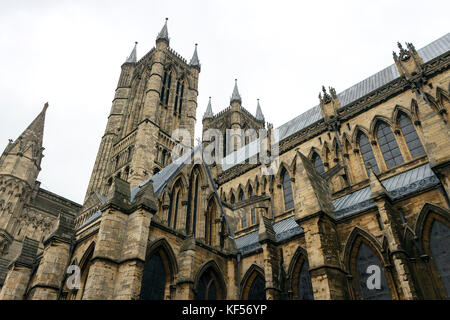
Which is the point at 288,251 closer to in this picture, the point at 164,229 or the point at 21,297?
the point at 164,229

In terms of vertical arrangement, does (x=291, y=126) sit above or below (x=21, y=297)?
above

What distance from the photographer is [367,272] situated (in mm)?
10805

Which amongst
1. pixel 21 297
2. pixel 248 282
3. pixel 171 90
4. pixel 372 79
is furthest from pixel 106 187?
pixel 372 79

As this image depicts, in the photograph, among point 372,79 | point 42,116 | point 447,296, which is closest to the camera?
point 447,296

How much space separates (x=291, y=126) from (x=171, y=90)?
20.6 metres

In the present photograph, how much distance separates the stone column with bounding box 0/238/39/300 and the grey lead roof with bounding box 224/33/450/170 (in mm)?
16604

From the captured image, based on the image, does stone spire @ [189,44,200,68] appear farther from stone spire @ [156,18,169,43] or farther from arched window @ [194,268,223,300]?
arched window @ [194,268,223,300]

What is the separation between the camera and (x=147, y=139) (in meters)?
32.6

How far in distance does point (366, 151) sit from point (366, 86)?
20.7 feet

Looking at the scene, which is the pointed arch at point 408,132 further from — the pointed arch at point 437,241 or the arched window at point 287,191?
the arched window at point 287,191

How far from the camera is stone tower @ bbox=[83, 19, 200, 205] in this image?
3234 cm

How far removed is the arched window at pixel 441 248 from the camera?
9492mm

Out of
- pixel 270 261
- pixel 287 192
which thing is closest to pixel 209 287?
pixel 270 261

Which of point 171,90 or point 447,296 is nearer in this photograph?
point 447,296
